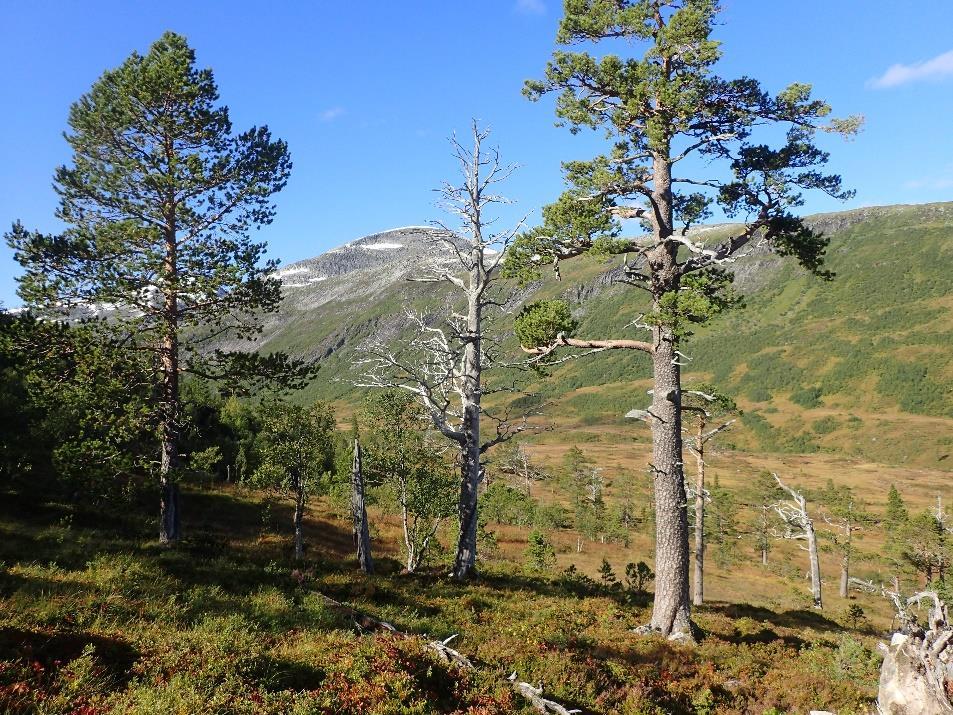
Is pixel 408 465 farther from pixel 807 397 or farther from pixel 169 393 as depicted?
pixel 807 397

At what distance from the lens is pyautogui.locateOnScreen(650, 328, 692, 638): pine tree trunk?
1076 centimetres

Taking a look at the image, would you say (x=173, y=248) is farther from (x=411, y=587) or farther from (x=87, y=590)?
(x=411, y=587)

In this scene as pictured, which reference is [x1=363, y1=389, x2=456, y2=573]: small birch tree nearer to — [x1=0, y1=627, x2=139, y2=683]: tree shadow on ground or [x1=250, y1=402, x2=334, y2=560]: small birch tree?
[x1=250, y1=402, x2=334, y2=560]: small birch tree

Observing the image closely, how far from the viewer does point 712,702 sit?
26.8ft

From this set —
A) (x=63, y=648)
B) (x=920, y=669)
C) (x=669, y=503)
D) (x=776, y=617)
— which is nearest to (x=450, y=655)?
(x=63, y=648)

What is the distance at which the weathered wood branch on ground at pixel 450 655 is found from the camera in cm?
677

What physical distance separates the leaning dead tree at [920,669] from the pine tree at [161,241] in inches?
548

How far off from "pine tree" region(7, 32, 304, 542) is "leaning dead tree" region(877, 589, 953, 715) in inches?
548

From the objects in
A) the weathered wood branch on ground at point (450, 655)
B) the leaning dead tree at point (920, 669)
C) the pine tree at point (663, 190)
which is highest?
the pine tree at point (663, 190)

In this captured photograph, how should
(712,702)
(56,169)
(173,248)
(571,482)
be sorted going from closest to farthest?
1. (712,702)
2. (56,169)
3. (173,248)
4. (571,482)

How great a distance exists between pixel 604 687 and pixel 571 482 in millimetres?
74820

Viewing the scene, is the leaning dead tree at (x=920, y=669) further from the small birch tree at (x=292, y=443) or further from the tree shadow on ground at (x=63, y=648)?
the small birch tree at (x=292, y=443)

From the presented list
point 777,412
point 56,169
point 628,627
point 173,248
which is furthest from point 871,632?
point 777,412

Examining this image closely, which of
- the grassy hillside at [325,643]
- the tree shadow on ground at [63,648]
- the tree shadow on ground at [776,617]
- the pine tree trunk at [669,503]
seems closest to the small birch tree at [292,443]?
the grassy hillside at [325,643]
